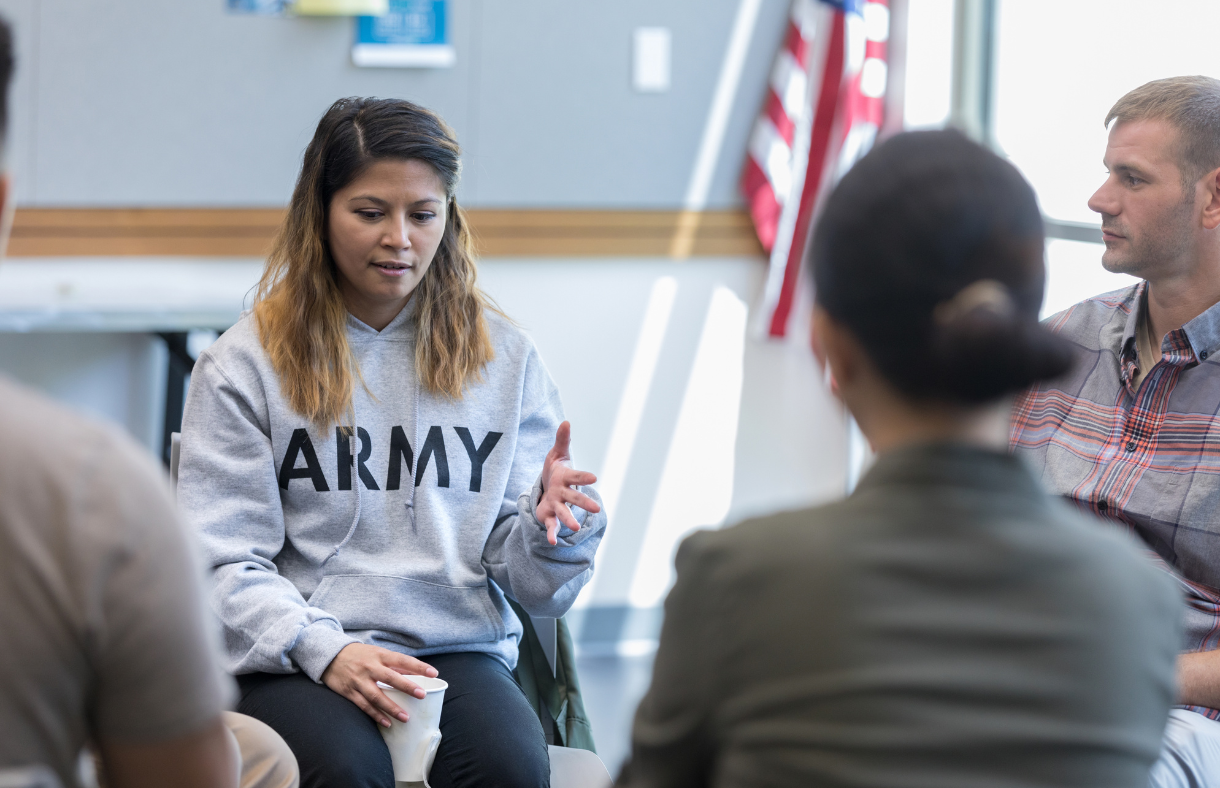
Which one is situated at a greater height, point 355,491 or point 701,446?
point 355,491

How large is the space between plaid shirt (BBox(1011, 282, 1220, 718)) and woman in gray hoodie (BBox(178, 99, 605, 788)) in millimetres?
699

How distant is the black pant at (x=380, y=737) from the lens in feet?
4.19

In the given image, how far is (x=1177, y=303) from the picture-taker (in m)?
1.56

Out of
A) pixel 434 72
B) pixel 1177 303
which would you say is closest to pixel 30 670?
pixel 1177 303

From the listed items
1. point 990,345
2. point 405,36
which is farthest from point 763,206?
point 990,345

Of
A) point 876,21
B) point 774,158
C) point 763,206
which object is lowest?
point 763,206

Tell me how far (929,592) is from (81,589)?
517 mm

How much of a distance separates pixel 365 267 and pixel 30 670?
0.96m

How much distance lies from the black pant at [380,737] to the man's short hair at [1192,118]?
1192mm

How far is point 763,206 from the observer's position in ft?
9.79

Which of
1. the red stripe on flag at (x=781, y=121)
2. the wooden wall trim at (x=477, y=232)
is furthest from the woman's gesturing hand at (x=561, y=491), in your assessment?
the red stripe on flag at (x=781, y=121)

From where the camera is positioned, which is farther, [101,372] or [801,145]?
[801,145]

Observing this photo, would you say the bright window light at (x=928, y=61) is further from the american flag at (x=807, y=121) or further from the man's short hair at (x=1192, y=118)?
the man's short hair at (x=1192, y=118)

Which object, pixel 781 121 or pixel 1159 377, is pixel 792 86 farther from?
pixel 1159 377
